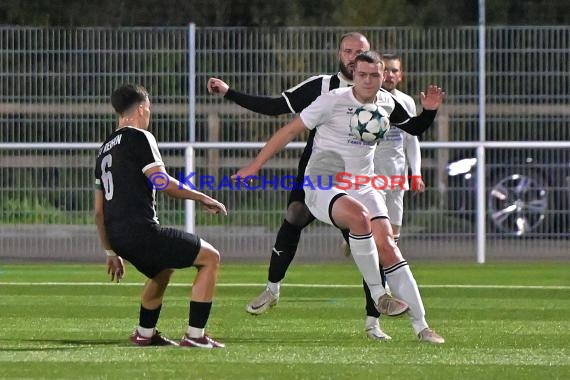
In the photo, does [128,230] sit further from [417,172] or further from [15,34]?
[15,34]

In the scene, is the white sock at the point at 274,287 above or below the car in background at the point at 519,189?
below

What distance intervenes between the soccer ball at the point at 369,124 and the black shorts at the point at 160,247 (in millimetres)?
1328

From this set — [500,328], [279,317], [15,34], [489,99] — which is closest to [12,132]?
[15,34]

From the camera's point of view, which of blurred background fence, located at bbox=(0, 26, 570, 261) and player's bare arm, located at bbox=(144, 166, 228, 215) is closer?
player's bare arm, located at bbox=(144, 166, 228, 215)

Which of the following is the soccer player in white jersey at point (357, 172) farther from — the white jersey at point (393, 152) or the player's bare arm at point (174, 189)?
the white jersey at point (393, 152)

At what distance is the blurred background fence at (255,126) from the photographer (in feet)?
64.3

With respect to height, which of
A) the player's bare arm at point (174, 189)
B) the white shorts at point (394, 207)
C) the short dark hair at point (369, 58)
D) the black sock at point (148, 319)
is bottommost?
the black sock at point (148, 319)

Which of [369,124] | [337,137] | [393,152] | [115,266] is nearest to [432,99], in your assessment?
[369,124]

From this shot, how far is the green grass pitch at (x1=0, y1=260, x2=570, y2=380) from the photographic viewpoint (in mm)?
8281

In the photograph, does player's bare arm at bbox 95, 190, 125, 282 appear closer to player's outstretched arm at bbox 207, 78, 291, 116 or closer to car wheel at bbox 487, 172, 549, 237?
player's outstretched arm at bbox 207, 78, 291, 116

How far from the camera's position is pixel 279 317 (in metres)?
11.9

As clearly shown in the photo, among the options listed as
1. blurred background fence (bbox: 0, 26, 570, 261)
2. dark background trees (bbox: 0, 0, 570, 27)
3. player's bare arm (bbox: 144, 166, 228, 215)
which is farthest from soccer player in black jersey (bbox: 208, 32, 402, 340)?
dark background trees (bbox: 0, 0, 570, 27)

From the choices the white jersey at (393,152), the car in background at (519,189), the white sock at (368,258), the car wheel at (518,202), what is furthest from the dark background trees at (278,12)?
the white sock at (368,258)

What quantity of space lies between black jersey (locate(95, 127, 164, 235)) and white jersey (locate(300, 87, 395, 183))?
1238mm
